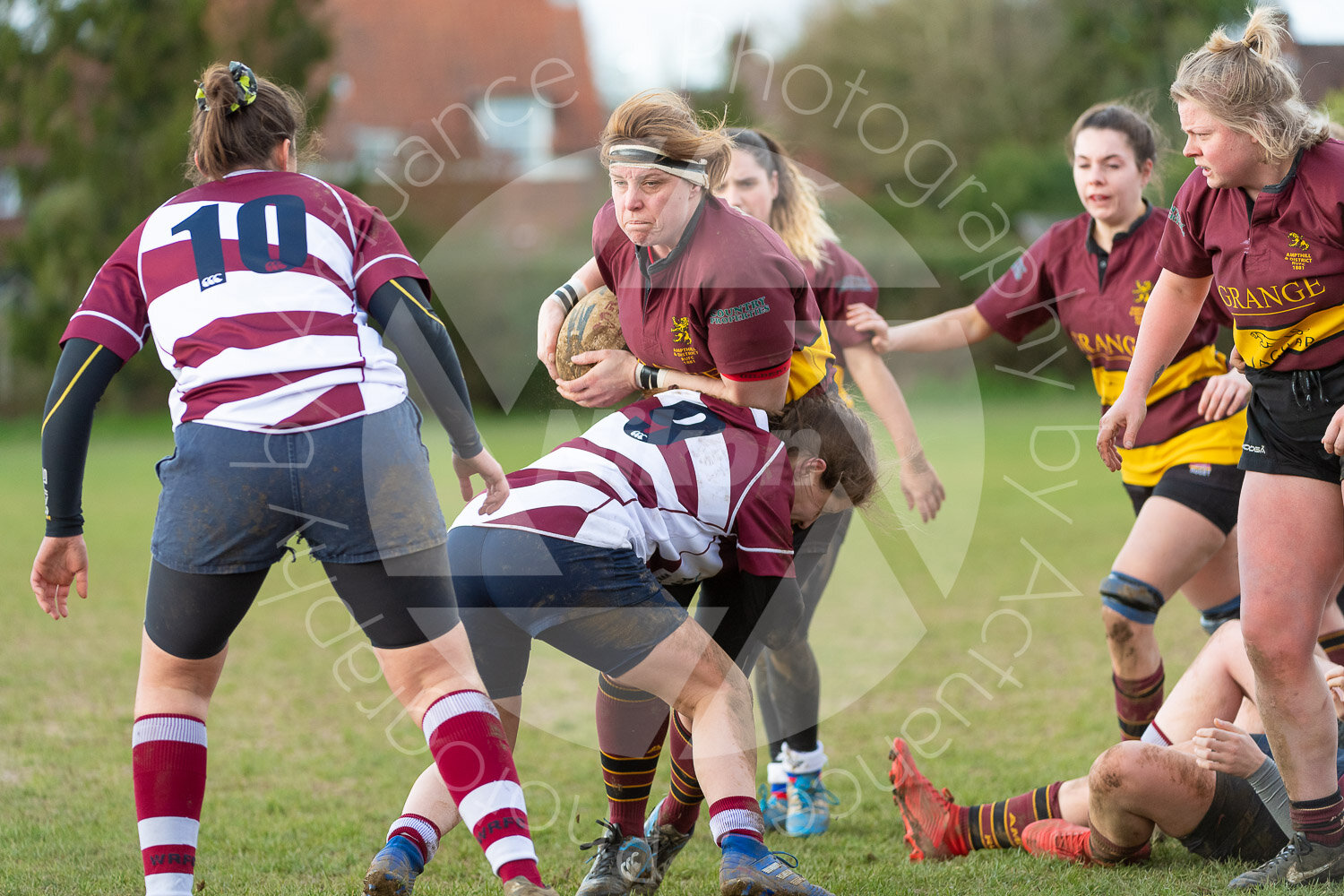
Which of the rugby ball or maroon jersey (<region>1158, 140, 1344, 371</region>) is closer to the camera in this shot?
maroon jersey (<region>1158, 140, 1344, 371</region>)

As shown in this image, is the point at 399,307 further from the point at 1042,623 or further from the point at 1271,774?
the point at 1042,623

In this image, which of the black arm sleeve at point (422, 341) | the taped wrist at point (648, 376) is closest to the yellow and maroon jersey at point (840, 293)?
the taped wrist at point (648, 376)

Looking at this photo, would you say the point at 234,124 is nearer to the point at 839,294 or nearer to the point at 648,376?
the point at 648,376

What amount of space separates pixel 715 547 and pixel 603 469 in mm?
360

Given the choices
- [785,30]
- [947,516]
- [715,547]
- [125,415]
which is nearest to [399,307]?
[715,547]

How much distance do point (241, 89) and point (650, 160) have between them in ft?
3.17

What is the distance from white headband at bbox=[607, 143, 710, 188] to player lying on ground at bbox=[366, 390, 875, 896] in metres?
0.57

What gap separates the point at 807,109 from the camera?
27.6 m

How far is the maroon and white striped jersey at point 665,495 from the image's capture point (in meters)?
2.74

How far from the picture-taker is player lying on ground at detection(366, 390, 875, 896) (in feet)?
8.75

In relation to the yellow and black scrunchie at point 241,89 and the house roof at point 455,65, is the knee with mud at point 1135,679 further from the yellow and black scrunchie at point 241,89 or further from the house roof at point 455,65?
the house roof at point 455,65

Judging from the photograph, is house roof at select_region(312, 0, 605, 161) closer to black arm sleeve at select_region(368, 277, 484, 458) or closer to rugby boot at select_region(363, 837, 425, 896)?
black arm sleeve at select_region(368, 277, 484, 458)

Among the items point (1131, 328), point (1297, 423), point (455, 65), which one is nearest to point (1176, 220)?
point (1297, 423)

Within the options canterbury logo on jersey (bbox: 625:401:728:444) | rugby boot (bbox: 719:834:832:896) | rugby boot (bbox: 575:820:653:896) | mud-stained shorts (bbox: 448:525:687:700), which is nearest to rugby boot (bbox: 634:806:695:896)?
rugby boot (bbox: 575:820:653:896)
